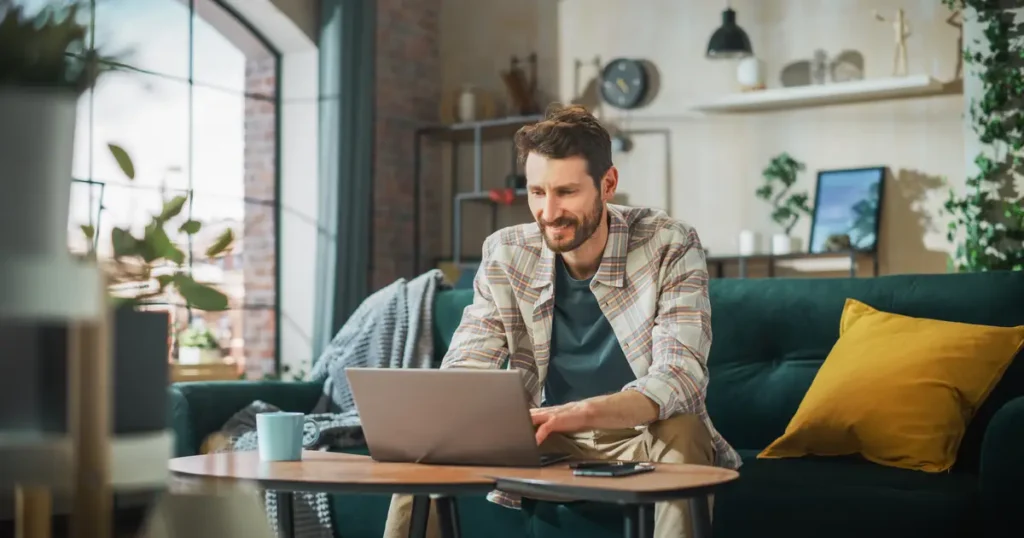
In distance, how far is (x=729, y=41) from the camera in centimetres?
584

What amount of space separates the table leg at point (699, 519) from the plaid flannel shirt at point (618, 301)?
0.27 m

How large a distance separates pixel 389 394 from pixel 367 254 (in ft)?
14.6

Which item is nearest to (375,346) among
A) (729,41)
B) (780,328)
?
(780,328)

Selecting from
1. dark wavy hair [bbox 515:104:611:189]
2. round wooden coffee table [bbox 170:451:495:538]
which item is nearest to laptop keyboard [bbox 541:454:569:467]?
round wooden coffee table [bbox 170:451:495:538]

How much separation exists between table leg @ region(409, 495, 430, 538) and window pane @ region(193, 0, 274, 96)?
4.24m

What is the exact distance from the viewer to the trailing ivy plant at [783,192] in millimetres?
5992

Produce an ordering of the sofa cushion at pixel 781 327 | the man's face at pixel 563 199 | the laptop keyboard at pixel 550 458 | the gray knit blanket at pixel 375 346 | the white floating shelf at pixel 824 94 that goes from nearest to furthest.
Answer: the laptop keyboard at pixel 550 458
the man's face at pixel 563 199
the sofa cushion at pixel 781 327
the gray knit blanket at pixel 375 346
the white floating shelf at pixel 824 94

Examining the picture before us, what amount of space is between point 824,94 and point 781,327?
3.15m

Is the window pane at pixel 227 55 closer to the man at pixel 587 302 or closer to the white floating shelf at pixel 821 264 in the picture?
the white floating shelf at pixel 821 264

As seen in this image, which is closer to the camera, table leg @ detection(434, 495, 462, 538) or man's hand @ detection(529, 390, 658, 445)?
man's hand @ detection(529, 390, 658, 445)

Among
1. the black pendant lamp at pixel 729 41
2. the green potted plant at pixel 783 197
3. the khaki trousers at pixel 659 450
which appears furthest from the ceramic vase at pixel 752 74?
the khaki trousers at pixel 659 450

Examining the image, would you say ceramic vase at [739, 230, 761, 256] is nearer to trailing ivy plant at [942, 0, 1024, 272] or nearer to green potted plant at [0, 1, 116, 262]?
trailing ivy plant at [942, 0, 1024, 272]

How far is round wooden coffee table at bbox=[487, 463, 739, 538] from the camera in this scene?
4.90 feet

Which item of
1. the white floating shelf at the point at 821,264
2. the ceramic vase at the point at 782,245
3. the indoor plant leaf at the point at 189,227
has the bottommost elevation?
the indoor plant leaf at the point at 189,227
